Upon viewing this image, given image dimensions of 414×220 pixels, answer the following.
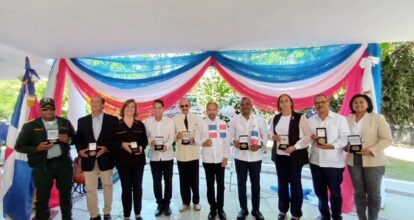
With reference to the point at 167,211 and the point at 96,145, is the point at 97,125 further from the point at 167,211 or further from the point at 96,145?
the point at 167,211

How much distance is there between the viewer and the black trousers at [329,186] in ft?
9.09

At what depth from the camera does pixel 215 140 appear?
3141mm

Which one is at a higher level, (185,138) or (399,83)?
(399,83)

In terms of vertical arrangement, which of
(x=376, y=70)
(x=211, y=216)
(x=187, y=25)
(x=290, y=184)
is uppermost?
(x=187, y=25)

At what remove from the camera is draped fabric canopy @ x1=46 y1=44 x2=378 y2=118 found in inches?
139

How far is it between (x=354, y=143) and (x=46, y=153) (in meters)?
3.17

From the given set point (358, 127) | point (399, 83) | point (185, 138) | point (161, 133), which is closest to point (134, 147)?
point (161, 133)

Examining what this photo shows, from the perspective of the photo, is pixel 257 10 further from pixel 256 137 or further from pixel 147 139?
pixel 147 139

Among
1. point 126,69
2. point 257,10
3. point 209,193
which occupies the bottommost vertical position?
point 209,193

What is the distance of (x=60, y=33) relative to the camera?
119 inches

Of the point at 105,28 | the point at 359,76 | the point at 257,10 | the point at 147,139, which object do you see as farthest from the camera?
the point at 359,76

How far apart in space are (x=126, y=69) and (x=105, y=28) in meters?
1.10

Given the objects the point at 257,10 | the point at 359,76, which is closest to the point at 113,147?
the point at 257,10

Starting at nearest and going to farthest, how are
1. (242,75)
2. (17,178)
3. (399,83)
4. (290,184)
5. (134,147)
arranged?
1. (134,147)
2. (290,184)
3. (17,178)
4. (242,75)
5. (399,83)
